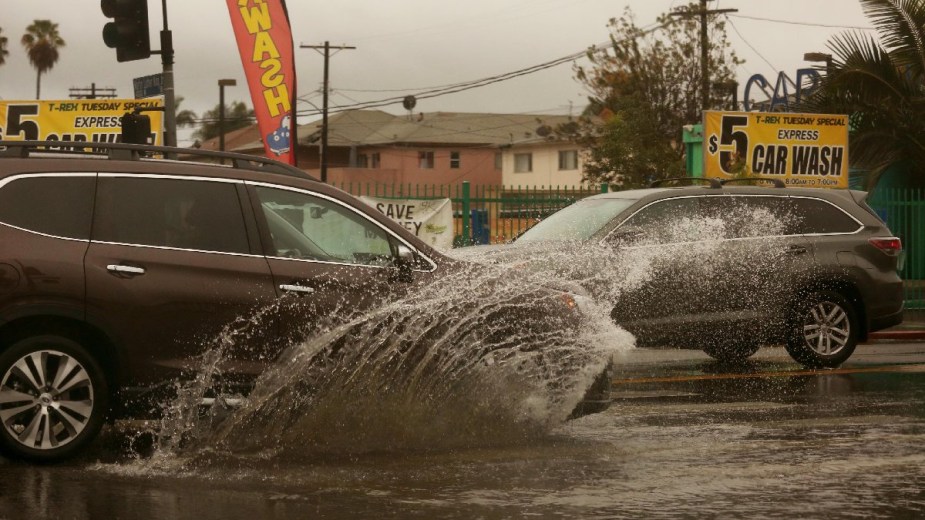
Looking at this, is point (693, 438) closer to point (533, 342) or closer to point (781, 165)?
point (533, 342)

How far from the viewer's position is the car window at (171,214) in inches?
314

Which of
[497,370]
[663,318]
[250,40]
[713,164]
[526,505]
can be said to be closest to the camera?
[526,505]

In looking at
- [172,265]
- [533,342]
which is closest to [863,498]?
[533,342]

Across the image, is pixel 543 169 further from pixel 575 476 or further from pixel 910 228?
pixel 575 476

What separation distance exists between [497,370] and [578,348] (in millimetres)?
561

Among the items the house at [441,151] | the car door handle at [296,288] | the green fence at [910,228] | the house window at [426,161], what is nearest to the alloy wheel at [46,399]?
the car door handle at [296,288]

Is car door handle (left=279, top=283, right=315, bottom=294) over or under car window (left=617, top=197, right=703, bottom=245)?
under

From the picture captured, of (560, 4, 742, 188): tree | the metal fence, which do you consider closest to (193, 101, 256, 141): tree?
(560, 4, 742, 188): tree

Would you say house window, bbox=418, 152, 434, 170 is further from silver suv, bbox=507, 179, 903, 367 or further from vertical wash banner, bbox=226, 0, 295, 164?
silver suv, bbox=507, 179, 903, 367

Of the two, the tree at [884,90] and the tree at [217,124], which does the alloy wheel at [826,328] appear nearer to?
the tree at [884,90]

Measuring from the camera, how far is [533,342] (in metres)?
8.45

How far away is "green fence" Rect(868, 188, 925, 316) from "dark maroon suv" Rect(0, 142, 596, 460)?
16033 millimetres

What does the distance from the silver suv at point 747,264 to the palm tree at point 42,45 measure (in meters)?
79.6

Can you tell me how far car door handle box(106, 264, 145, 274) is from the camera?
777cm
